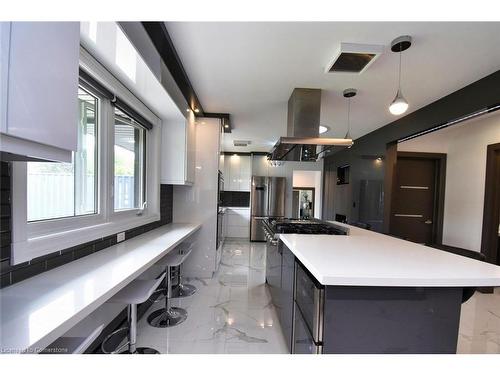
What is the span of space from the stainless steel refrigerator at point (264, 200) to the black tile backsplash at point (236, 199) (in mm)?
468

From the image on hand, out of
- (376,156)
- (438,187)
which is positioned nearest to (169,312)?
(376,156)

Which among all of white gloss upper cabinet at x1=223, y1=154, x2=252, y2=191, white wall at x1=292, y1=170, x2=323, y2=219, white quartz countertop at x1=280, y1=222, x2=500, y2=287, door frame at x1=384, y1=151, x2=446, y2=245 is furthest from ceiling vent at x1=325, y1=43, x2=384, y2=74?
white wall at x1=292, y1=170, x2=323, y2=219

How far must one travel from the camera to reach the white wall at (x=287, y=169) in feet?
19.7

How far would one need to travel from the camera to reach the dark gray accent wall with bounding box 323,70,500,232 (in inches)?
83.5

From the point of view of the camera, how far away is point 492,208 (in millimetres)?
2982

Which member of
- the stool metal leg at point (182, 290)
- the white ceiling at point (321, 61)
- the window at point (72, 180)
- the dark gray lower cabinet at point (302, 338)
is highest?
the white ceiling at point (321, 61)

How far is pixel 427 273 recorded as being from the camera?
107 cm

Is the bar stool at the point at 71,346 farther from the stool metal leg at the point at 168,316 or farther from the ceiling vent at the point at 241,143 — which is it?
the ceiling vent at the point at 241,143

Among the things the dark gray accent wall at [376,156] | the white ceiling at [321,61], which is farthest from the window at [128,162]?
the dark gray accent wall at [376,156]

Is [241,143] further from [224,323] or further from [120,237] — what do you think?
[224,323]

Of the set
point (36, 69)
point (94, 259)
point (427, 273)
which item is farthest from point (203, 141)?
point (427, 273)

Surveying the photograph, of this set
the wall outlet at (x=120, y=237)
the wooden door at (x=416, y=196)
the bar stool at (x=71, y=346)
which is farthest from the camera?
the wooden door at (x=416, y=196)

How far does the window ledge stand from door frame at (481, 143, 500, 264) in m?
4.50

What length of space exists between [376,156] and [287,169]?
8.40 ft
